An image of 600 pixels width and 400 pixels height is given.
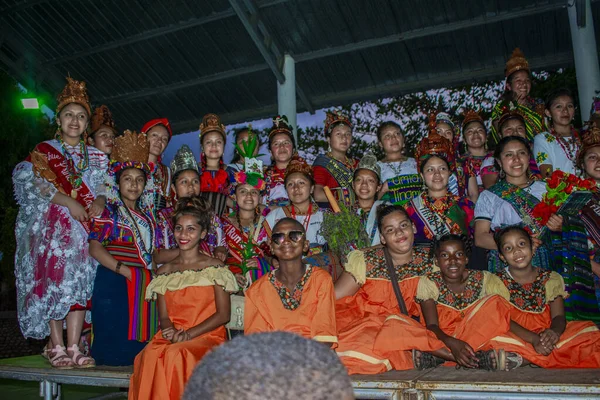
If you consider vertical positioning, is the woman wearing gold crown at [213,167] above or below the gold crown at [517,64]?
below

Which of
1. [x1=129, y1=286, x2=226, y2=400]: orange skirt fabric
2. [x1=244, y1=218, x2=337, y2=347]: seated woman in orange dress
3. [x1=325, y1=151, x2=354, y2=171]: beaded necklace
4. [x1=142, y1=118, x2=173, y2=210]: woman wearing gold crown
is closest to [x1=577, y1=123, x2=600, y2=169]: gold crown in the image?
[x1=325, y1=151, x2=354, y2=171]: beaded necklace

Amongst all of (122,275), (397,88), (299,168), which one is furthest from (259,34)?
(122,275)

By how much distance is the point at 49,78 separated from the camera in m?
9.71

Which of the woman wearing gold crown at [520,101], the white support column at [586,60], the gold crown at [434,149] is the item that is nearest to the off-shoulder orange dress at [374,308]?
the gold crown at [434,149]

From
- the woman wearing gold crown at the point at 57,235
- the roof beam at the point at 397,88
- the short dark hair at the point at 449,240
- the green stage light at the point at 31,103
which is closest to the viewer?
the short dark hair at the point at 449,240

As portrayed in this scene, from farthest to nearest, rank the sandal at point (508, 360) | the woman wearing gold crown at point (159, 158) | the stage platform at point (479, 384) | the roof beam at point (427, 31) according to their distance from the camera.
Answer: the roof beam at point (427, 31), the woman wearing gold crown at point (159, 158), the sandal at point (508, 360), the stage platform at point (479, 384)

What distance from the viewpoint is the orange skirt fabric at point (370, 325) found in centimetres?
322

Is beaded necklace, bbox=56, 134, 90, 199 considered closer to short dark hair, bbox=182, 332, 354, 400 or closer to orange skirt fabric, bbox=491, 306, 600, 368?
orange skirt fabric, bbox=491, 306, 600, 368

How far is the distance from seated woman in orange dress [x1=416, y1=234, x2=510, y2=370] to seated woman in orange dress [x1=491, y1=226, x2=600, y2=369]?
0.10 metres

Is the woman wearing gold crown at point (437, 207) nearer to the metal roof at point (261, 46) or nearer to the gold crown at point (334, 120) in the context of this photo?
the gold crown at point (334, 120)

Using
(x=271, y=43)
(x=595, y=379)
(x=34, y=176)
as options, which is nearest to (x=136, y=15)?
(x=271, y=43)

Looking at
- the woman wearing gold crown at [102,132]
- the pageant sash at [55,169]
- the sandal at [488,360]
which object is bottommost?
the sandal at [488,360]

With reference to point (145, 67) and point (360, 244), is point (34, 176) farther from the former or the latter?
point (145, 67)

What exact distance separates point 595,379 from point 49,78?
32.3ft
